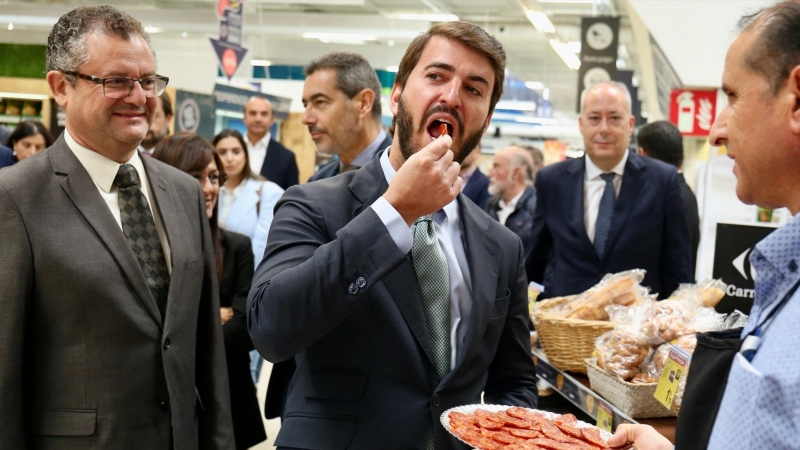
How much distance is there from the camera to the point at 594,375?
8.17 feet

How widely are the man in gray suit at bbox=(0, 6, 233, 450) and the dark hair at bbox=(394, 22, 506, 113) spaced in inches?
33.9

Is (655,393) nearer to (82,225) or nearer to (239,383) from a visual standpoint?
(82,225)

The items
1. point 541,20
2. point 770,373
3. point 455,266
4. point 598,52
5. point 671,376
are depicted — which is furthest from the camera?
point 541,20

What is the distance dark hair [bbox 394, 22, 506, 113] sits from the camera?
1.77 metres

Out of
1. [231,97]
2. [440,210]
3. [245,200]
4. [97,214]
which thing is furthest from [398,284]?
[231,97]

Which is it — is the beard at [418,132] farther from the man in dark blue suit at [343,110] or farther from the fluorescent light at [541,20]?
the fluorescent light at [541,20]

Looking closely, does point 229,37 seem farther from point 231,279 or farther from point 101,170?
point 101,170

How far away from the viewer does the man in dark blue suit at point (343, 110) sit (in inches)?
150

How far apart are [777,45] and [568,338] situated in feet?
5.90

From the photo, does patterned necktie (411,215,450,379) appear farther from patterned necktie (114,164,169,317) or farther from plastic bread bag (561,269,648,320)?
plastic bread bag (561,269,648,320)

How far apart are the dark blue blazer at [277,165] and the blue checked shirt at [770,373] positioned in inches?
240

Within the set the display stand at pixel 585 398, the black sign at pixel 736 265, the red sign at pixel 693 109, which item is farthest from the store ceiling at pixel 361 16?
the display stand at pixel 585 398

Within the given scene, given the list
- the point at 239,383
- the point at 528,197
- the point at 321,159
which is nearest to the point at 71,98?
the point at 239,383

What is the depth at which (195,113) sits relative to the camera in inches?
324
